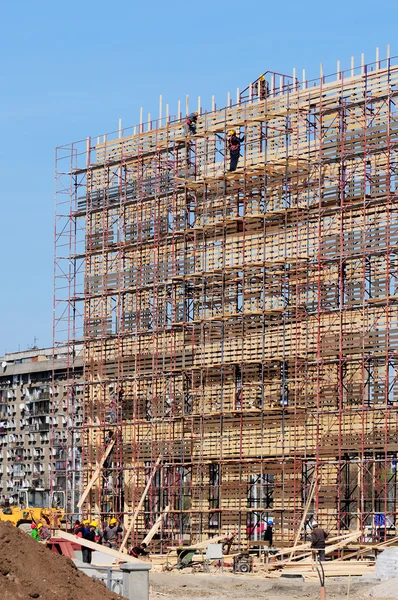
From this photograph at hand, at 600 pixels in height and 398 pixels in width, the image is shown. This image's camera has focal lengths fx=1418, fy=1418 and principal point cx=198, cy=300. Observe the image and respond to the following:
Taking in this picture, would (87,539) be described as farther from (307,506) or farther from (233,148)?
(233,148)

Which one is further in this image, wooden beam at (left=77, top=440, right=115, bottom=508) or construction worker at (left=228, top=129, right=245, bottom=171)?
wooden beam at (left=77, top=440, right=115, bottom=508)

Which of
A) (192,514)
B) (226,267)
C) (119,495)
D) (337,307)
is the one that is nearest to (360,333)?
(337,307)

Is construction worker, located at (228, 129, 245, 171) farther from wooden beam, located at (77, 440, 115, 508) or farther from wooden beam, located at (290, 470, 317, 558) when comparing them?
wooden beam, located at (77, 440, 115, 508)

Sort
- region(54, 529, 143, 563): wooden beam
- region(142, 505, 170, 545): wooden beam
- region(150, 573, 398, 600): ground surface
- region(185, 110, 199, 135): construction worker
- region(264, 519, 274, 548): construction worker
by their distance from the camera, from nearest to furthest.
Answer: region(150, 573, 398, 600): ground surface < region(54, 529, 143, 563): wooden beam < region(264, 519, 274, 548): construction worker < region(142, 505, 170, 545): wooden beam < region(185, 110, 199, 135): construction worker

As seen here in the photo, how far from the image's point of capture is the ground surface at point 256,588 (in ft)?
120

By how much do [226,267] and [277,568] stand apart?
42.4ft

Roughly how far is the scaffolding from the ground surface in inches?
242

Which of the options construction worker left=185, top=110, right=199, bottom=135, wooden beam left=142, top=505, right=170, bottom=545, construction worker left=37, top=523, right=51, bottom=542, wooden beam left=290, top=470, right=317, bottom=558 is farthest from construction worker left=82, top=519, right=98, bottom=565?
construction worker left=185, top=110, right=199, bottom=135

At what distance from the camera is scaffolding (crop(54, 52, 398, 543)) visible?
48.3 metres

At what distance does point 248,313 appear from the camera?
51969 millimetres

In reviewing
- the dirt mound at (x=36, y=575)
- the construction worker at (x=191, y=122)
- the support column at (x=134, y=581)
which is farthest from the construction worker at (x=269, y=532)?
the dirt mound at (x=36, y=575)

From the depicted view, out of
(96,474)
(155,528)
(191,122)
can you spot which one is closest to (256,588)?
(155,528)

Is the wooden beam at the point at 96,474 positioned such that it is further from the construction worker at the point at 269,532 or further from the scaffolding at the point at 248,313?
the construction worker at the point at 269,532

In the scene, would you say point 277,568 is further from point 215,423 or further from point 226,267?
point 226,267
